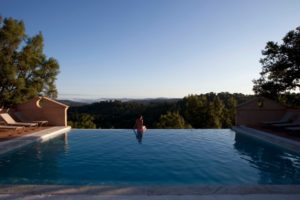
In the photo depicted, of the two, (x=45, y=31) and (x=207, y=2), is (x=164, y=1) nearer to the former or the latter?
(x=207, y=2)

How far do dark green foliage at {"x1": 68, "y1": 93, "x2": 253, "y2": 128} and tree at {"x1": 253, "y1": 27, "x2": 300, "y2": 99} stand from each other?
1202 cm

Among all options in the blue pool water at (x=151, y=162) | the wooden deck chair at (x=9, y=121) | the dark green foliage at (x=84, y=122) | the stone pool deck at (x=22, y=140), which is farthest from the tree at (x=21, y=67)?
the dark green foliage at (x=84, y=122)

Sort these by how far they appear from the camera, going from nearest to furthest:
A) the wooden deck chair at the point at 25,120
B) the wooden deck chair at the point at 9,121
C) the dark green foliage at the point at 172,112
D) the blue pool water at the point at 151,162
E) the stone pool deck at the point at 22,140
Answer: the blue pool water at the point at 151,162
the stone pool deck at the point at 22,140
the wooden deck chair at the point at 9,121
the wooden deck chair at the point at 25,120
the dark green foliage at the point at 172,112

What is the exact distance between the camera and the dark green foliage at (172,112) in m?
33.7

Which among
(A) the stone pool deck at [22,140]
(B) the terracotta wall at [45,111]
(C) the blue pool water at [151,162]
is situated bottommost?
(C) the blue pool water at [151,162]

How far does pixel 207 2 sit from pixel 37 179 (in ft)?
37.3

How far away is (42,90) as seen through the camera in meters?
20.5

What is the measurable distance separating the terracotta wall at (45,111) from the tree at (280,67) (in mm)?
12299

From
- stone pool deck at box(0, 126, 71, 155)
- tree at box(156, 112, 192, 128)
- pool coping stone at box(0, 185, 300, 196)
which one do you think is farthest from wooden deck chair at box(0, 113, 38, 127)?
tree at box(156, 112, 192, 128)

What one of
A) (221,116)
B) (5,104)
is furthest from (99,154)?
(221,116)

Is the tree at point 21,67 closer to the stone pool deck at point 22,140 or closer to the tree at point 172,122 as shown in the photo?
the stone pool deck at point 22,140

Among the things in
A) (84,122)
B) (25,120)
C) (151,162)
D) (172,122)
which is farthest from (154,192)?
(84,122)

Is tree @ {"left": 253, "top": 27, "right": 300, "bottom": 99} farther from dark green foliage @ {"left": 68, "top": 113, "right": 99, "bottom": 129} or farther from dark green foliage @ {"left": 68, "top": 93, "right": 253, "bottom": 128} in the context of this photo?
dark green foliage @ {"left": 68, "top": 113, "right": 99, "bottom": 129}

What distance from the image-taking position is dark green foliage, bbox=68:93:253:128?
33.7m
